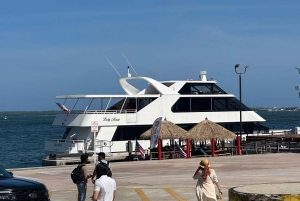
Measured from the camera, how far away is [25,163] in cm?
4497

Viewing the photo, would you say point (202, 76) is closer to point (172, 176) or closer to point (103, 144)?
point (103, 144)

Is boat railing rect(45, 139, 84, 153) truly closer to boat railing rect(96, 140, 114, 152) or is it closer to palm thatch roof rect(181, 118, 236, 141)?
boat railing rect(96, 140, 114, 152)

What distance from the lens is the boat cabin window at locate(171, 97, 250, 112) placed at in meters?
38.9

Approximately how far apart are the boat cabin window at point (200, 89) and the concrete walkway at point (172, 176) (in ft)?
36.3

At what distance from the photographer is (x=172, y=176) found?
70.1 ft

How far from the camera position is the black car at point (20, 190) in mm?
12203

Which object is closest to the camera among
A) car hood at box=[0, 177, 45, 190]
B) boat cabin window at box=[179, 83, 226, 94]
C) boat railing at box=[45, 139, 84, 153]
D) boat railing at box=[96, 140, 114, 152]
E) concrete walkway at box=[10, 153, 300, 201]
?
car hood at box=[0, 177, 45, 190]

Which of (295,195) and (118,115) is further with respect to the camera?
(118,115)

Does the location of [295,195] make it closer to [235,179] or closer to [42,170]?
[235,179]

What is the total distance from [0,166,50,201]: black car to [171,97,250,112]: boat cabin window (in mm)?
25901

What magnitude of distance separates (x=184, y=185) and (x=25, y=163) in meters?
28.7

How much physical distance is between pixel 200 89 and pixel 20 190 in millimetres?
29061

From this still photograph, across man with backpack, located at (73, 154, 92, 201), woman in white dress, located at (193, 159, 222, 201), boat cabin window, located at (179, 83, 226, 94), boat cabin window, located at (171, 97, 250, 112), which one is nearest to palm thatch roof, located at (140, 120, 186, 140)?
boat cabin window, located at (171, 97, 250, 112)

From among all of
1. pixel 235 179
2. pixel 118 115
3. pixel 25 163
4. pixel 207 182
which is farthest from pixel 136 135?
pixel 207 182
